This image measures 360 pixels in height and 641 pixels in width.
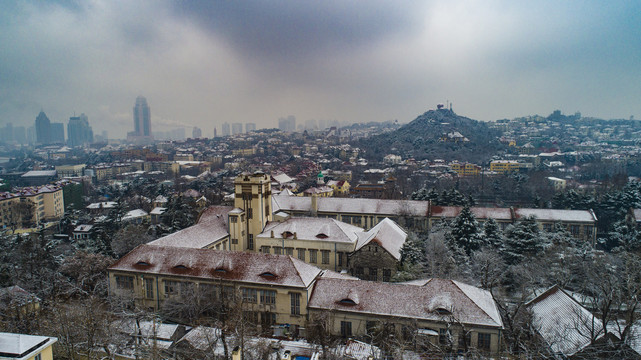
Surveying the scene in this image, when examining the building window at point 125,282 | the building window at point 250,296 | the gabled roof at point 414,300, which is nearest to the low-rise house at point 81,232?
the building window at point 125,282

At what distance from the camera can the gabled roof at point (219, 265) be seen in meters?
20.5

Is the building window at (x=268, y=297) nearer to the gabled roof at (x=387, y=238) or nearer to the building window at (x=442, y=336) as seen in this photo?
the gabled roof at (x=387, y=238)

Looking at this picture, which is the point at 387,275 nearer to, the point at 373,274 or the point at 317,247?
the point at 373,274

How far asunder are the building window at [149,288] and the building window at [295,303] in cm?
922

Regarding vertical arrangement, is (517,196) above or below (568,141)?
below

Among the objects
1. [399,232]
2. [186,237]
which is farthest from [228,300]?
[399,232]

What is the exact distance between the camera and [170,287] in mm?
22297

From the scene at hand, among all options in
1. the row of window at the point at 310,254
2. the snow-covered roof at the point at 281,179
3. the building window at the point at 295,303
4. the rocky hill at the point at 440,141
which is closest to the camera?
the building window at the point at 295,303

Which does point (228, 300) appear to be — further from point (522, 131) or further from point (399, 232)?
point (522, 131)

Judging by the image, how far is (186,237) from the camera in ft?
88.1

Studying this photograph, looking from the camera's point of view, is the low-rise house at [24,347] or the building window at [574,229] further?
the building window at [574,229]

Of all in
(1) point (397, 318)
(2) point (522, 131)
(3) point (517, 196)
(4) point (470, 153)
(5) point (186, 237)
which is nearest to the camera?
(1) point (397, 318)

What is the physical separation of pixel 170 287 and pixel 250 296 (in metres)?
5.38

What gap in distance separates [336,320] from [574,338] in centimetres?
1065
